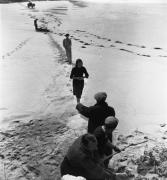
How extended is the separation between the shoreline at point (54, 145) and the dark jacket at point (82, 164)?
1419 millimetres

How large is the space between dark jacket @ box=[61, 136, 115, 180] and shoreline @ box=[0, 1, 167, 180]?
1419 millimetres

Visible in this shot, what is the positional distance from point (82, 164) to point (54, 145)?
297cm

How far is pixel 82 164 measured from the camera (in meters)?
4.94

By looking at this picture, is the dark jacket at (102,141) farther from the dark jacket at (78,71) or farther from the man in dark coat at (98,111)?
the dark jacket at (78,71)

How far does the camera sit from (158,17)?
128 ft

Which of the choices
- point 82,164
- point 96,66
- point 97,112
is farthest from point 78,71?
point 96,66

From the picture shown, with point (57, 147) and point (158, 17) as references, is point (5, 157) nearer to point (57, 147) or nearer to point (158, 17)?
point (57, 147)

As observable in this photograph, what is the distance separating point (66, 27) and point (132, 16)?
35.7 ft

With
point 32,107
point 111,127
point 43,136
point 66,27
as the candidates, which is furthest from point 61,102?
point 66,27

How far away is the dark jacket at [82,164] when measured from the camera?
4.93 meters

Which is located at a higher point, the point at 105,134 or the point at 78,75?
the point at 105,134

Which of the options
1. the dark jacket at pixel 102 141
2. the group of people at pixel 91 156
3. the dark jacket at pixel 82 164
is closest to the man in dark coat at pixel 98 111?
the group of people at pixel 91 156

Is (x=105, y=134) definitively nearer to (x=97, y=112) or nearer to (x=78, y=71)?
(x=97, y=112)

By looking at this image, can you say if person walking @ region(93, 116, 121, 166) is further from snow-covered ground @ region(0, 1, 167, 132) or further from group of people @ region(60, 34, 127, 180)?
snow-covered ground @ region(0, 1, 167, 132)
